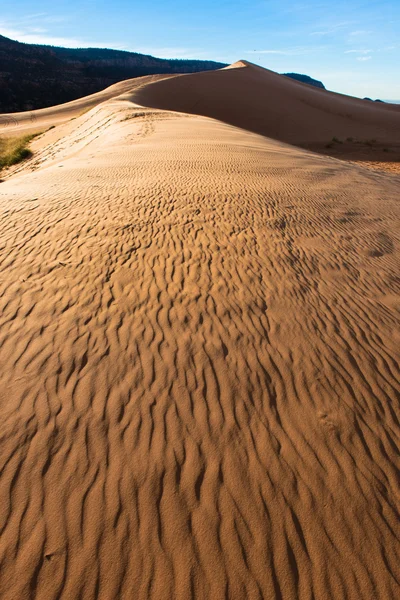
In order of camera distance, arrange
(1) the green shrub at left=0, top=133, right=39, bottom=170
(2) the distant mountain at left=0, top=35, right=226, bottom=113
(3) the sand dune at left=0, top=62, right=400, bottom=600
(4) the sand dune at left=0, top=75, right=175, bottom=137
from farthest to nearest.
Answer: (2) the distant mountain at left=0, top=35, right=226, bottom=113
(4) the sand dune at left=0, top=75, right=175, bottom=137
(1) the green shrub at left=0, top=133, right=39, bottom=170
(3) the sand dune at left=0, top=62, right=400, bottom=600

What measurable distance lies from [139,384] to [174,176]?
279 inches

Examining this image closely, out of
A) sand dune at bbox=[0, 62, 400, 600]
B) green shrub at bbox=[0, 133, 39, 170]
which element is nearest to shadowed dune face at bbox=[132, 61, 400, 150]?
green shrub at bbox=[0, 133, 39, 170]

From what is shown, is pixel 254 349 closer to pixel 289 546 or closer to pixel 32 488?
pixel 289 546

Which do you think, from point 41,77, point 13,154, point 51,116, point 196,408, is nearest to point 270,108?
point 13,154

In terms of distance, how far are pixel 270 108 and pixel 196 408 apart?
31912 millimetres

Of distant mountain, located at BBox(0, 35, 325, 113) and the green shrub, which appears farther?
distant mountain, located at BBox(0, 35, 325, 113)

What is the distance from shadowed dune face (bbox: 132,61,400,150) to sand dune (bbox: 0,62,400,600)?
22323 millimetres

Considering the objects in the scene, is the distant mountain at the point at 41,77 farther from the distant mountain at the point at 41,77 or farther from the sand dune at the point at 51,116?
the sand dune at the point at 51,116

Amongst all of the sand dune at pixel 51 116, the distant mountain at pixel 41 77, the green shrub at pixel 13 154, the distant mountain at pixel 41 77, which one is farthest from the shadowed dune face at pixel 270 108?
the distant mountain at pixel 41 77

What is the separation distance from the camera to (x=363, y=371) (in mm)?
3836

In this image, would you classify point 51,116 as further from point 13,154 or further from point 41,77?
point 41,77

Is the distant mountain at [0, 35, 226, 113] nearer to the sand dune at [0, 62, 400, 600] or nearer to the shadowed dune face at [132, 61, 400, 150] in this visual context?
the shadowed dune face at [132, 61, 400, 150]

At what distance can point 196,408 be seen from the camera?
3.32 metres

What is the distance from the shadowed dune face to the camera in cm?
2719
